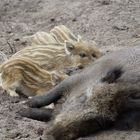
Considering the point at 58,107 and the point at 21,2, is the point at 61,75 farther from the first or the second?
the point at 21,2

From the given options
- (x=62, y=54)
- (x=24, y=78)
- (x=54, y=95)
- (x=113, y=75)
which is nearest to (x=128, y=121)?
(x=113, y=75)

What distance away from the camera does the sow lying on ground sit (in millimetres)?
3541

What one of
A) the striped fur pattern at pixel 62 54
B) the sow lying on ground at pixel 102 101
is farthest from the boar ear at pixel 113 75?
the striped fur pattern at pixel 62 54

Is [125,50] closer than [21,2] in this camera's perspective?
Yes

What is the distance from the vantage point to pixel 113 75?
374 cm

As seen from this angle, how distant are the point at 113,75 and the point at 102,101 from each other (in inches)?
9.5

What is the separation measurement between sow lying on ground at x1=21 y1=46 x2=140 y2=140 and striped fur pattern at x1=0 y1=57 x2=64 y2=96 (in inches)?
36.1

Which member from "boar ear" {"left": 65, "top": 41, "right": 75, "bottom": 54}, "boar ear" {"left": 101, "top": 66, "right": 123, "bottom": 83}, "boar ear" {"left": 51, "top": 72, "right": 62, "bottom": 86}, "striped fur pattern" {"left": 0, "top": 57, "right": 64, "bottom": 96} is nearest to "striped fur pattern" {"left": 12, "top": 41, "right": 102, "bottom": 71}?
"boar ear" {"left": 65, "top": 41, "right": 75, "bottom": 54}

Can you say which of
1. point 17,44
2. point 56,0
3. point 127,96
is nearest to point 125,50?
point 127,96

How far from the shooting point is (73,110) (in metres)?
3.66

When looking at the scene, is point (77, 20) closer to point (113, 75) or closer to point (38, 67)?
point (38, 67)

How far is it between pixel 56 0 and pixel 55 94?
4.09 metres

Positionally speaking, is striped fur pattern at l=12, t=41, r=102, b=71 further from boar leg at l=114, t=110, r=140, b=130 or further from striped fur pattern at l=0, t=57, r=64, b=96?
boar leg at l=114, t=110, r=140, b=130

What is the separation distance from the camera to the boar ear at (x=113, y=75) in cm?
372
